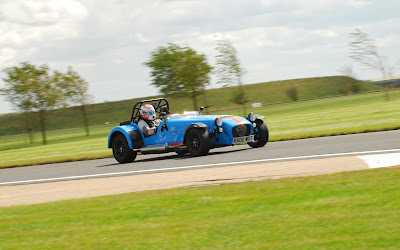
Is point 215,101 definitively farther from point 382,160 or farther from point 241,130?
point 382,160

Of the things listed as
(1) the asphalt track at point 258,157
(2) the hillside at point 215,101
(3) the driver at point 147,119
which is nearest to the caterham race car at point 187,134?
(3) the driver at point 147,119

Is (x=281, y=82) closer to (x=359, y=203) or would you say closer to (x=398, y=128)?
(x=398, y=128)

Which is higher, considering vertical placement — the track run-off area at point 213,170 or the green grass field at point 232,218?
the track run-off area at point 213,170

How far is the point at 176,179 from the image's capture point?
10.1 m

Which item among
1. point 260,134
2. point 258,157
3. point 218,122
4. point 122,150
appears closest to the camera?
point 258,157

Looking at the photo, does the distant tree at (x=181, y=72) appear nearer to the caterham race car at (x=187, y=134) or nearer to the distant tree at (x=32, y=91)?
the distant tree at (x=32, y=91)

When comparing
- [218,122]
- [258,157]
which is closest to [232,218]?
[258,157]

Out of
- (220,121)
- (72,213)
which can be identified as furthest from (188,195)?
(220,121)

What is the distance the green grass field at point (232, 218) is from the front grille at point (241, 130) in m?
5.82

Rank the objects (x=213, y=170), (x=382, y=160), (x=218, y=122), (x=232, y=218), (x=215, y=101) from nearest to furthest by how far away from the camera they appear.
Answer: (x=232, y=218), (x=382, y=160), (x=213, y=170), (x=218, y=122), (x=215, y=101)

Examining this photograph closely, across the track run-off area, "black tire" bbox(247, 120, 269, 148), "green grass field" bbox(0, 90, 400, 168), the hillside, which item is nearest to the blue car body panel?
"black tire" bbox(247, 120, 269, 148)

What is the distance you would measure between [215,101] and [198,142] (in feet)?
427

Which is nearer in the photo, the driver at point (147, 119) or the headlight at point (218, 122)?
the headlight at point (218, 122)

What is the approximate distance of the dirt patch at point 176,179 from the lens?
915 centimetres
